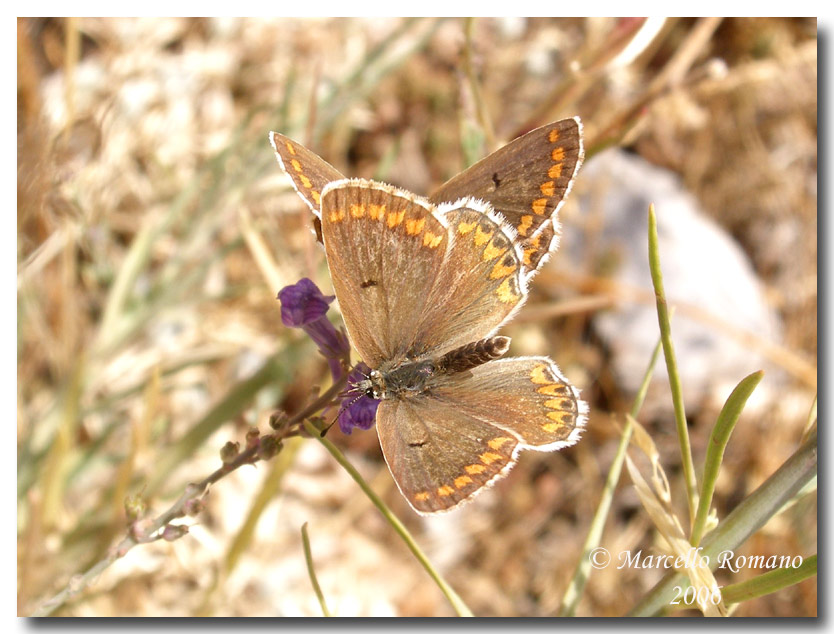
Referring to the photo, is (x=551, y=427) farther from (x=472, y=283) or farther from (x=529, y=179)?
(x=529, y=179)

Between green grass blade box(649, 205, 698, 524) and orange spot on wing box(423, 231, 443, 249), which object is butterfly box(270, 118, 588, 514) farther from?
green grass blade box(649, 205, 698, 524)

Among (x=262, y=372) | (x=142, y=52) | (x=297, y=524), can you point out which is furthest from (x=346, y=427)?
(x=142, y=52)

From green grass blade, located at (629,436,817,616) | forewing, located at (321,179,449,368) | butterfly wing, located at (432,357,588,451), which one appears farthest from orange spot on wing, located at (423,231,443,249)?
green grass blade, located at (629,436,817,616)

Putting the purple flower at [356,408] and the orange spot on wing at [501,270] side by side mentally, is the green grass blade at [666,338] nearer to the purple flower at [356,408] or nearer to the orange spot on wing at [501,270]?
the orange spot on wing at [501,270]

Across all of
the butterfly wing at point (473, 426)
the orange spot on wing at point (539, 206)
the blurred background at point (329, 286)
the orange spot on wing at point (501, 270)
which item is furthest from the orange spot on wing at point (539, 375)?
the blurred background at point (329, 286)

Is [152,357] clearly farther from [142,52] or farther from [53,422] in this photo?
[142,52]

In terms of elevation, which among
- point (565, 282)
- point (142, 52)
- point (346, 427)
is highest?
point (142, 52)

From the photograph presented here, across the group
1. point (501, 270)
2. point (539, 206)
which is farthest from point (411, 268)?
point (539, 206)
